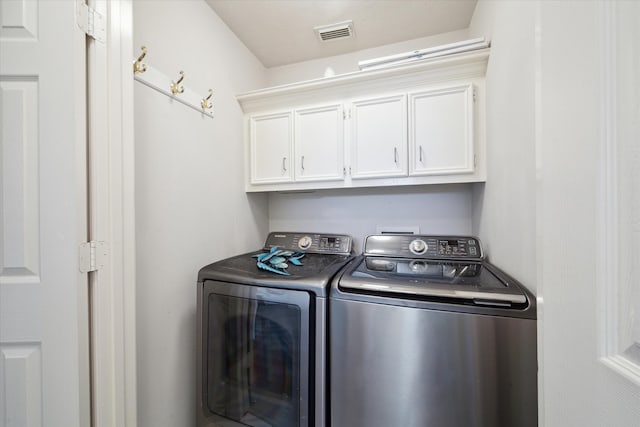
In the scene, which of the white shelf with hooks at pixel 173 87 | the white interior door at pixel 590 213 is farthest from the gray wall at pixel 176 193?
the white interior door at pixel 590 213

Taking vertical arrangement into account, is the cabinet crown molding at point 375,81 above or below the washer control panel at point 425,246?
above

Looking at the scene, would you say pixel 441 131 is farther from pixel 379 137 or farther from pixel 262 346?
pixel 262 346

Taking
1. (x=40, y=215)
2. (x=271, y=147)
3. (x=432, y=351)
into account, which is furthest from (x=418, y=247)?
(x=40, y=215)

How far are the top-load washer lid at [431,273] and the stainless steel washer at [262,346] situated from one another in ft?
0.70

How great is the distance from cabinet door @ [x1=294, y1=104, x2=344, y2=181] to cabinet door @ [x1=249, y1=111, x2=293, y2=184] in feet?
0.24

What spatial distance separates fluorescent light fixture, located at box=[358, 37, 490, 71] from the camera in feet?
4.13

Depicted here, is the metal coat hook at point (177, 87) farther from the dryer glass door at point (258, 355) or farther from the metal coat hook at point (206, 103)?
the dryer glass door at point (258, 355)

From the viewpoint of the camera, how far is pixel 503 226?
1.05 meters

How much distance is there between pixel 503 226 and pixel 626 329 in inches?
33.6

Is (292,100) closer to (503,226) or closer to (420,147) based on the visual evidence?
(420,147)

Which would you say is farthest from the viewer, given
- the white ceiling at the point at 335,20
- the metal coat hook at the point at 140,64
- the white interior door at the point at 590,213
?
the white ceiling at the point at 335,20

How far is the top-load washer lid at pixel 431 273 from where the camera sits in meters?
0.84

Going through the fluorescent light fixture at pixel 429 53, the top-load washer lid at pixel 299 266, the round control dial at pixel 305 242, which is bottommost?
the top-load washer lid at pixel 299 266

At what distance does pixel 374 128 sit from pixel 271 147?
761mm
